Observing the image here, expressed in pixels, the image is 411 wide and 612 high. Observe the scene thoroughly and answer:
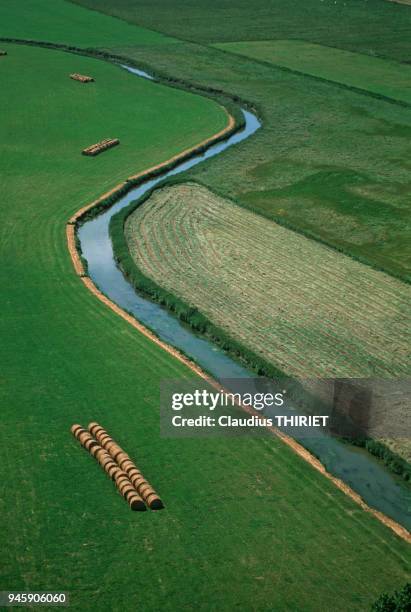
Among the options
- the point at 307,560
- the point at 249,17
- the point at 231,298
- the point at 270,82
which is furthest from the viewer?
the point at 249,17

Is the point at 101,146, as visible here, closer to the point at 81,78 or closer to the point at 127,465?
the point at 81,78

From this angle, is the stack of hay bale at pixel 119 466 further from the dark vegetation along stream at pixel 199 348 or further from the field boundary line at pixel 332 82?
the field boundary line at pixel 332 82

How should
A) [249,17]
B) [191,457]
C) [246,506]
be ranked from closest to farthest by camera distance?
[246,506]
[191,457]
[249,17]

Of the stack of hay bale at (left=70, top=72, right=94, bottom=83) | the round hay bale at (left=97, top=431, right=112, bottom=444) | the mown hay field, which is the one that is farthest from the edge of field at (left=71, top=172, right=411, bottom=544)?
the stack of hay bale at (left=70, top=72, right=94, bottom=83)

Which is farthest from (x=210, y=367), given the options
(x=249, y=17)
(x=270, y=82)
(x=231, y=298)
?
(x=249, y=17)

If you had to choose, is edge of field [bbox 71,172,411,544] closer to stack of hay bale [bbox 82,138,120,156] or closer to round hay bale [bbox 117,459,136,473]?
round hay bale [bbox 117,459,136,473]

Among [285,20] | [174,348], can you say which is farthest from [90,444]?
[285,20]

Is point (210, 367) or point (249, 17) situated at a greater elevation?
point (249, 17)

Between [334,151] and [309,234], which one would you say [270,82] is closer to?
[334,151]

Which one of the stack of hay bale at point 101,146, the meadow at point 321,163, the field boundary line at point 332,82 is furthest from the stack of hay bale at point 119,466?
the field boundary line at point 332,82
